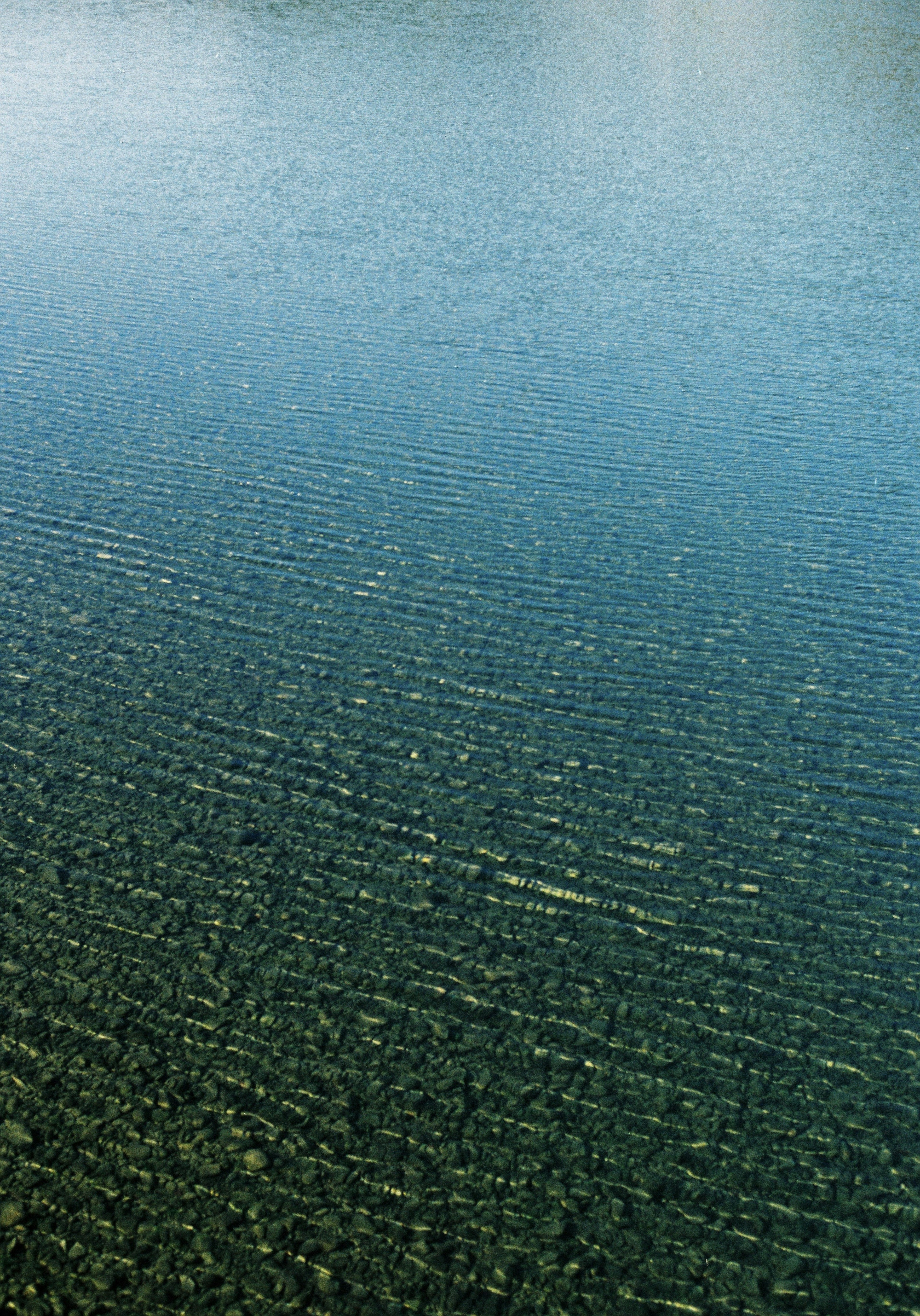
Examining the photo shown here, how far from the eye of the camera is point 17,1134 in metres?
3.97

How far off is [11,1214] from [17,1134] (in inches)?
12.0

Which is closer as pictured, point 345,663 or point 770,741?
point 770,741

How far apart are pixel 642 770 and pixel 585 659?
1041 mm

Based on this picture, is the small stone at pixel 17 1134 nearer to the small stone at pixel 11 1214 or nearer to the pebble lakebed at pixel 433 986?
the pebble lakebed at pixel 433 986

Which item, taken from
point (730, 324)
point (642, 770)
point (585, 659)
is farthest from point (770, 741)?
point (730, 324)

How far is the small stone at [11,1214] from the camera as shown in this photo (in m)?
3.69

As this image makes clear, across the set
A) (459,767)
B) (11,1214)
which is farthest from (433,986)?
(11,1214)

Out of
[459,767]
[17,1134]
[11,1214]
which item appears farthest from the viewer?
[459,767]

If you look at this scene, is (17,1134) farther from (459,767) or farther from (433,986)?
(459,767)

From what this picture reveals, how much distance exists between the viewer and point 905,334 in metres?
11.2

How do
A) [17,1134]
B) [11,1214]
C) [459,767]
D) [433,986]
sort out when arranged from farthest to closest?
[459,767] → [433,986] → [17,1134] → [11,1214]

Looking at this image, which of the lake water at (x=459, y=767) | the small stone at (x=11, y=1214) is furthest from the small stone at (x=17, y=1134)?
the small stone at (x=11, y=1214)

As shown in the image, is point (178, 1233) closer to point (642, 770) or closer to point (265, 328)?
point (642, 770)

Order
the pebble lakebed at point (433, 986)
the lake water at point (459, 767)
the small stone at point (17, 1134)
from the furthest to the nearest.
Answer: the small stone at point (17, 1134), the lake water at point (459, 767), the pebble lakebed at point (433, 986)
